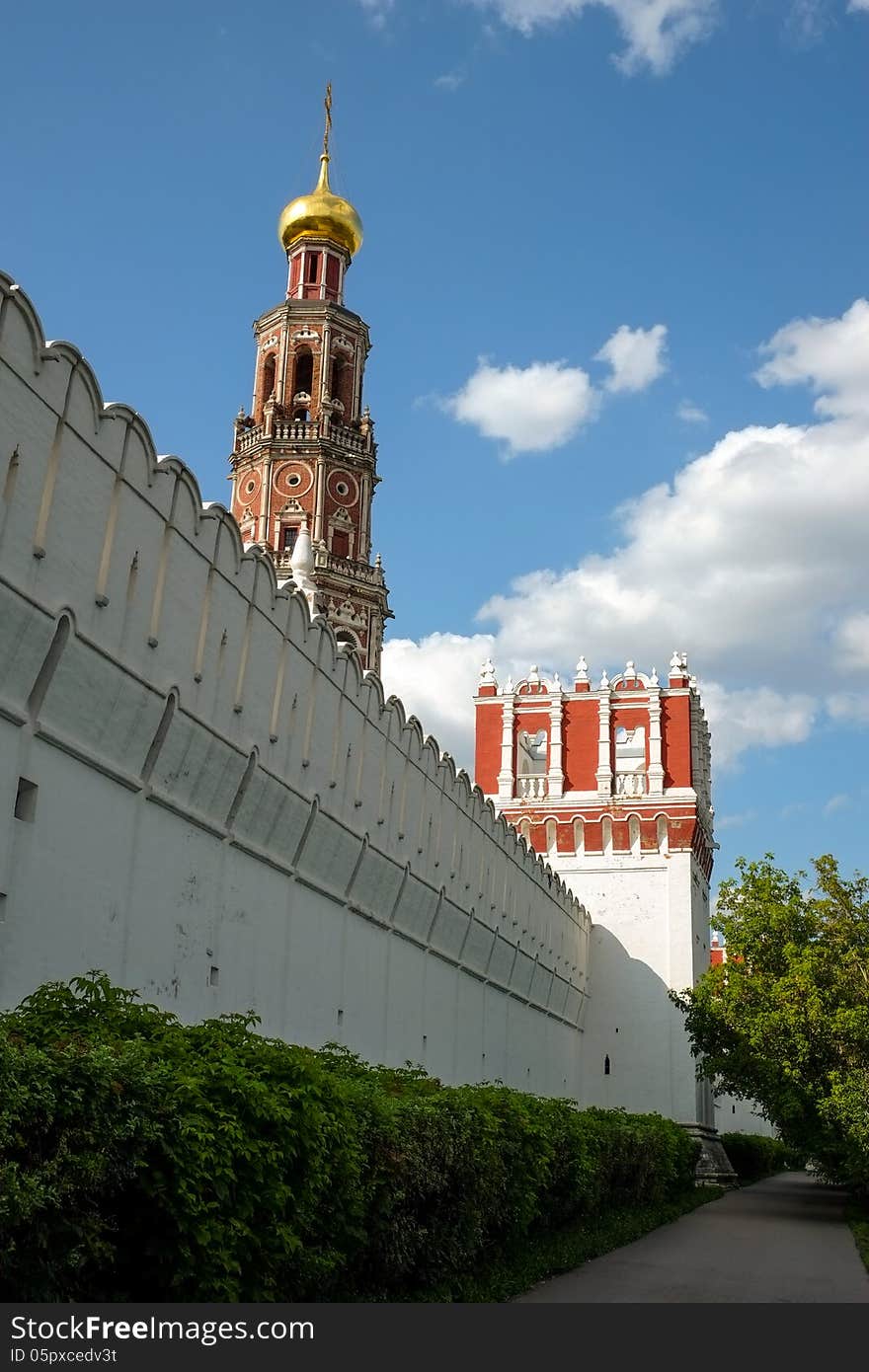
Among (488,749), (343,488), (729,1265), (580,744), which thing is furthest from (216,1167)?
(343,488)

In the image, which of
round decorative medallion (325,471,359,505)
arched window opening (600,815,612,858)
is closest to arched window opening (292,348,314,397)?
round decorative medallion (325,471,359,505)

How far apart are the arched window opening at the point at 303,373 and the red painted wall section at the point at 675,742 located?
1975 centimetres

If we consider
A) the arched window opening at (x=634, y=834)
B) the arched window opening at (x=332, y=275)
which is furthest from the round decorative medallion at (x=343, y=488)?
the arched window opening at (x=634, y=834)

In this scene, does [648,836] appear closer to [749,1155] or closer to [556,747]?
[556,747]

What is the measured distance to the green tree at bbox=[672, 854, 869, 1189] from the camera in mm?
27844

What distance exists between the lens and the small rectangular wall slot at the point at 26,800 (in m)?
13.6

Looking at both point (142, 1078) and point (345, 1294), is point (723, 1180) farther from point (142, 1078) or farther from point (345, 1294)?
point (142, 1078)

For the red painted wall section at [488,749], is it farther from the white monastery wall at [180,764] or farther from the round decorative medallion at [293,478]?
the white monastery wall at [180,764]

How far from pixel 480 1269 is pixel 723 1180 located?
33.0m

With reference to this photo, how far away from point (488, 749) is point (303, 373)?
17.8m

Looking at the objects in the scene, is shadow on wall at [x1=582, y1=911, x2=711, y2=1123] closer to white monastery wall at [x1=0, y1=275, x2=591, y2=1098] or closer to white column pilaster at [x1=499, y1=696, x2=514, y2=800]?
white column pilaster at [x1=499, y1=696, x2=514, y2=800]
